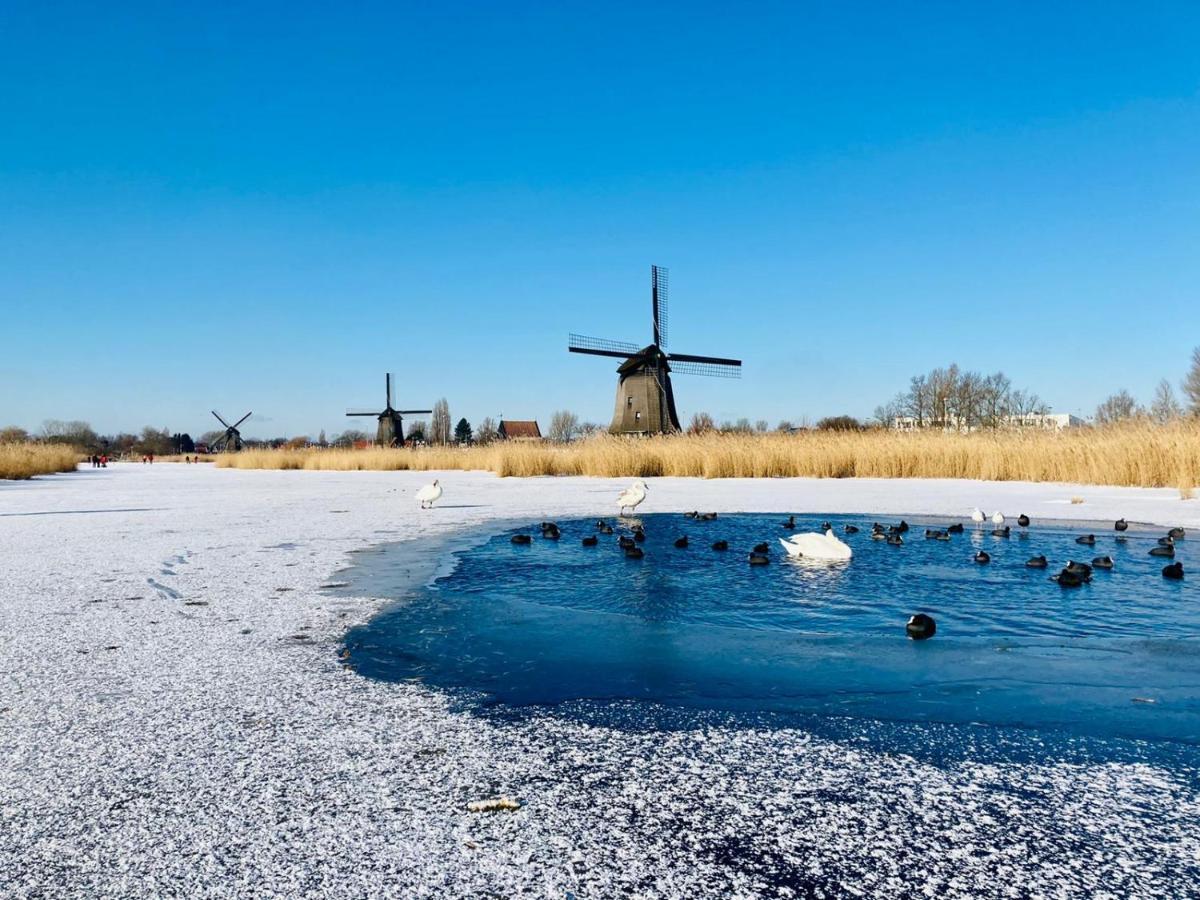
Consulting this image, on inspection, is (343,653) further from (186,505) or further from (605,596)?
(186,505)

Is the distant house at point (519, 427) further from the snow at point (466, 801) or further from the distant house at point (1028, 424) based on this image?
the snow at point (466, 801)

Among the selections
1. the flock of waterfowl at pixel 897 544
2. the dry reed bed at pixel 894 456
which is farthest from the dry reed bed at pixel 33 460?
the flock of waterfowl at pixel 897 544

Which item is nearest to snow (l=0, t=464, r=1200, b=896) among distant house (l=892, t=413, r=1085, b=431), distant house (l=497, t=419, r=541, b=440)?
distant house (l=892, t=413, r=1085, b=431)

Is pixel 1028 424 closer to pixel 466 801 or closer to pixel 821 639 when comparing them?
pixel 821 639

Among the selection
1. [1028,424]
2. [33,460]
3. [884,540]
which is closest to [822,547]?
[884,540]

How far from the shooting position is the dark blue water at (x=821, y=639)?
2.42 meters

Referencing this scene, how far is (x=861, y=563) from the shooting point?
5.20 m

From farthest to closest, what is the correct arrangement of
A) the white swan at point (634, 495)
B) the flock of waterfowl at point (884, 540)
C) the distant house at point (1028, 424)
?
the distant house at point (1028, 424)
the white swan at point (634, 495)
the flock of waterfowl at point (884, 540)

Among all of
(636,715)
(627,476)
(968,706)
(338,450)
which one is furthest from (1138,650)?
(338,450)

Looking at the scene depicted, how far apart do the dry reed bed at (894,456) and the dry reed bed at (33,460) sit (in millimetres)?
12830

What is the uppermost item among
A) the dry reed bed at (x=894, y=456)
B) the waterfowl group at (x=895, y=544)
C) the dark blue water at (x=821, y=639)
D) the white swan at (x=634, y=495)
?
the dry reed bed at (x=894, y=456)

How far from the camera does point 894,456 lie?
15.7m

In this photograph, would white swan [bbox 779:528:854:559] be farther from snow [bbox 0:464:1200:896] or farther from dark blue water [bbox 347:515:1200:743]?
snow [bbox 0:464:1200:896]

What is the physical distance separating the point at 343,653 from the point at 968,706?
7.23 ft
